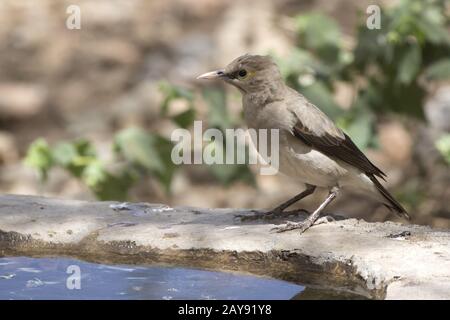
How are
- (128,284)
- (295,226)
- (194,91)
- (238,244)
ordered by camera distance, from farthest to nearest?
(194,91) → (295,226) → (238,244) → (128,284)

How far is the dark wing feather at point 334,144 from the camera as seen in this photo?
5.49m

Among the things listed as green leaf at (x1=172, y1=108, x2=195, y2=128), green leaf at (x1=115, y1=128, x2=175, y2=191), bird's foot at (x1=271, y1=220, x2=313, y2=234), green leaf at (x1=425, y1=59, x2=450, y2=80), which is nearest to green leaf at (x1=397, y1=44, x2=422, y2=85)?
green leaf at (x1=425, y1=59, x2=450, y2=80)

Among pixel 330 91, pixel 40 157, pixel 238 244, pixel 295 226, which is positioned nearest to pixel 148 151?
pixel 40 157

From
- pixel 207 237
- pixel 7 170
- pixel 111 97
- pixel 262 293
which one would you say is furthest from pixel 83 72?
pixel 262 293

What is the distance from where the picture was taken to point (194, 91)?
30.6 ft

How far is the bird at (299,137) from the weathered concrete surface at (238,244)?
15.7 inches

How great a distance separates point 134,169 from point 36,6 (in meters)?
4.71

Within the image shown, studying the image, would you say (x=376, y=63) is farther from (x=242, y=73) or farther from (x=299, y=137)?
(x=299, y=137)

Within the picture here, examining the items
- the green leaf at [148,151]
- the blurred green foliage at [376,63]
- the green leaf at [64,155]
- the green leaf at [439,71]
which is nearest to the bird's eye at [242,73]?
the green leaf at [148,151]

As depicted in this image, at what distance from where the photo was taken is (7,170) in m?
9.75

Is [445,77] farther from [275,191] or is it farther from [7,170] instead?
[7,170]

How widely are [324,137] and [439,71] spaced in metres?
2.15

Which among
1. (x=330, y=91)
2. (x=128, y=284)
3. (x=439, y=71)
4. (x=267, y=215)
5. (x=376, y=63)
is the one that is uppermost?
(x=376, y=63)

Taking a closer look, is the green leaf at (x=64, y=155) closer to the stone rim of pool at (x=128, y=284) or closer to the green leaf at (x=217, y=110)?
the green leaf at (x=217, y=110)
